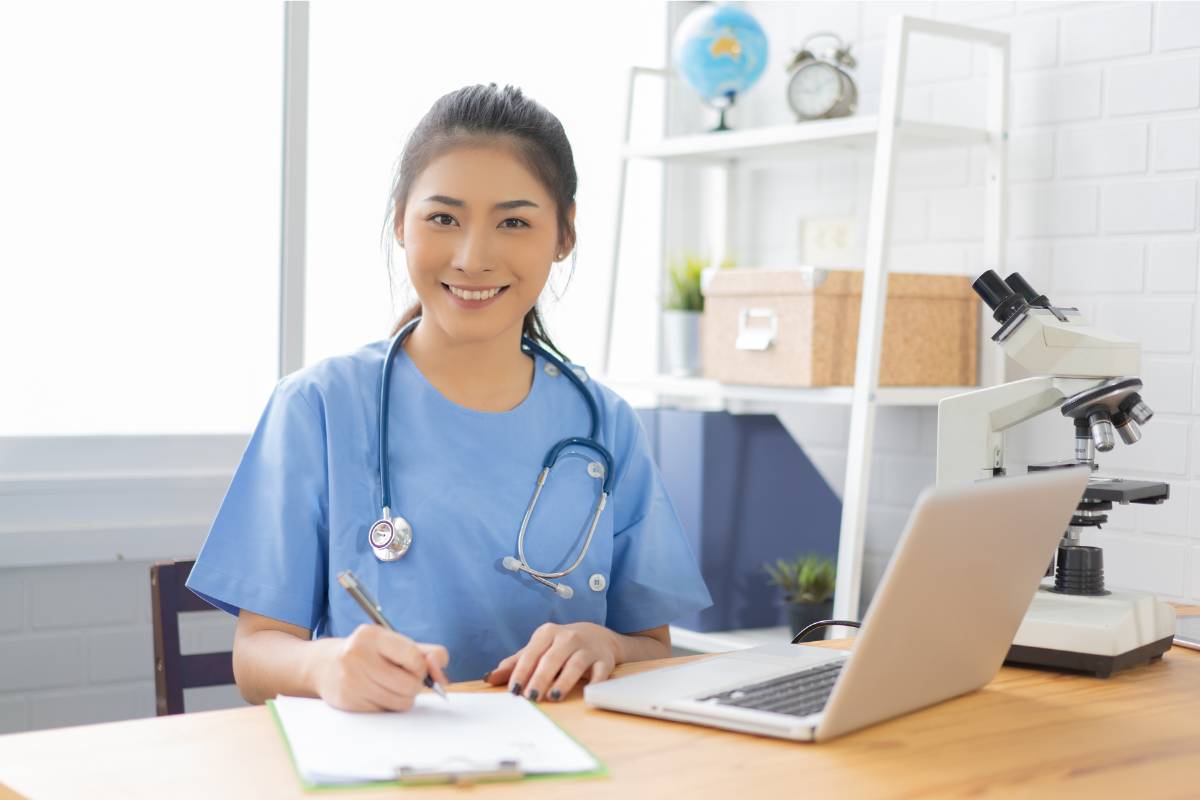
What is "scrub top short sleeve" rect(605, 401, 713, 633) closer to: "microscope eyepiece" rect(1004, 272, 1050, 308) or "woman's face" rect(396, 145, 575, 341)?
"woman's face" rect(396, 145, 575, 341)

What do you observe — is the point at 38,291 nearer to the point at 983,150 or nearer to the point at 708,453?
the point at 708,453

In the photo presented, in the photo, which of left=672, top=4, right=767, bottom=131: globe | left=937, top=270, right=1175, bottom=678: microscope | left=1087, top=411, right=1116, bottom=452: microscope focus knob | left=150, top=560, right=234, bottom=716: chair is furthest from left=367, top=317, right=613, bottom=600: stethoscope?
left=672, top=4, right=767, bottom=131: globe

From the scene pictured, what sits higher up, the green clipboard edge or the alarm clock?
the alarm clock

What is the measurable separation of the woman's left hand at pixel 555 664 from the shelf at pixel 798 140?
1.36 meters

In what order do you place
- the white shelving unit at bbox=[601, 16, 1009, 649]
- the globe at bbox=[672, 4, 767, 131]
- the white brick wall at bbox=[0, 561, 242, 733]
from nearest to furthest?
the white brick wall at bbox=[0, 561, 242, 733], the white shelving unit at bbox=[601, 16, 1009, 649], the globe at bbox=[672, 4, 767, 131]

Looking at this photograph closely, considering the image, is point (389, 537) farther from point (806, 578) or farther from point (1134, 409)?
point (806, 578)

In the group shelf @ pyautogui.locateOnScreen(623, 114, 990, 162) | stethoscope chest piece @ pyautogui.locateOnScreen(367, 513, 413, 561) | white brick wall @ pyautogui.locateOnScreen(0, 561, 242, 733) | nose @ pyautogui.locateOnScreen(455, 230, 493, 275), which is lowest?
white brick wall @ pyautogui.locateOnScreen(0, 561, 242, 733)

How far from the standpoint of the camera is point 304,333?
2.47 meters

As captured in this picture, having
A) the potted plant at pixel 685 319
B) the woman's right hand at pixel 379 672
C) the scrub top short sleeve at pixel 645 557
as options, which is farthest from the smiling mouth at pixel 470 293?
the potted plant at pixel 685 319

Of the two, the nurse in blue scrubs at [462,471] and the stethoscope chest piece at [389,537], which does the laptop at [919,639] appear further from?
the stethoscope chest piece at [389,537]

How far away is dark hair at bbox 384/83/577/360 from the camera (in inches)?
58.7

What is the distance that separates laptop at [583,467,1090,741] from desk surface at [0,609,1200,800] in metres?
0.02

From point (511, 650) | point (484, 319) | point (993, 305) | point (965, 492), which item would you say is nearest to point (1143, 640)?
point (993, 305)

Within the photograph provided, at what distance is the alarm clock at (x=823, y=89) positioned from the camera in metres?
2.53
